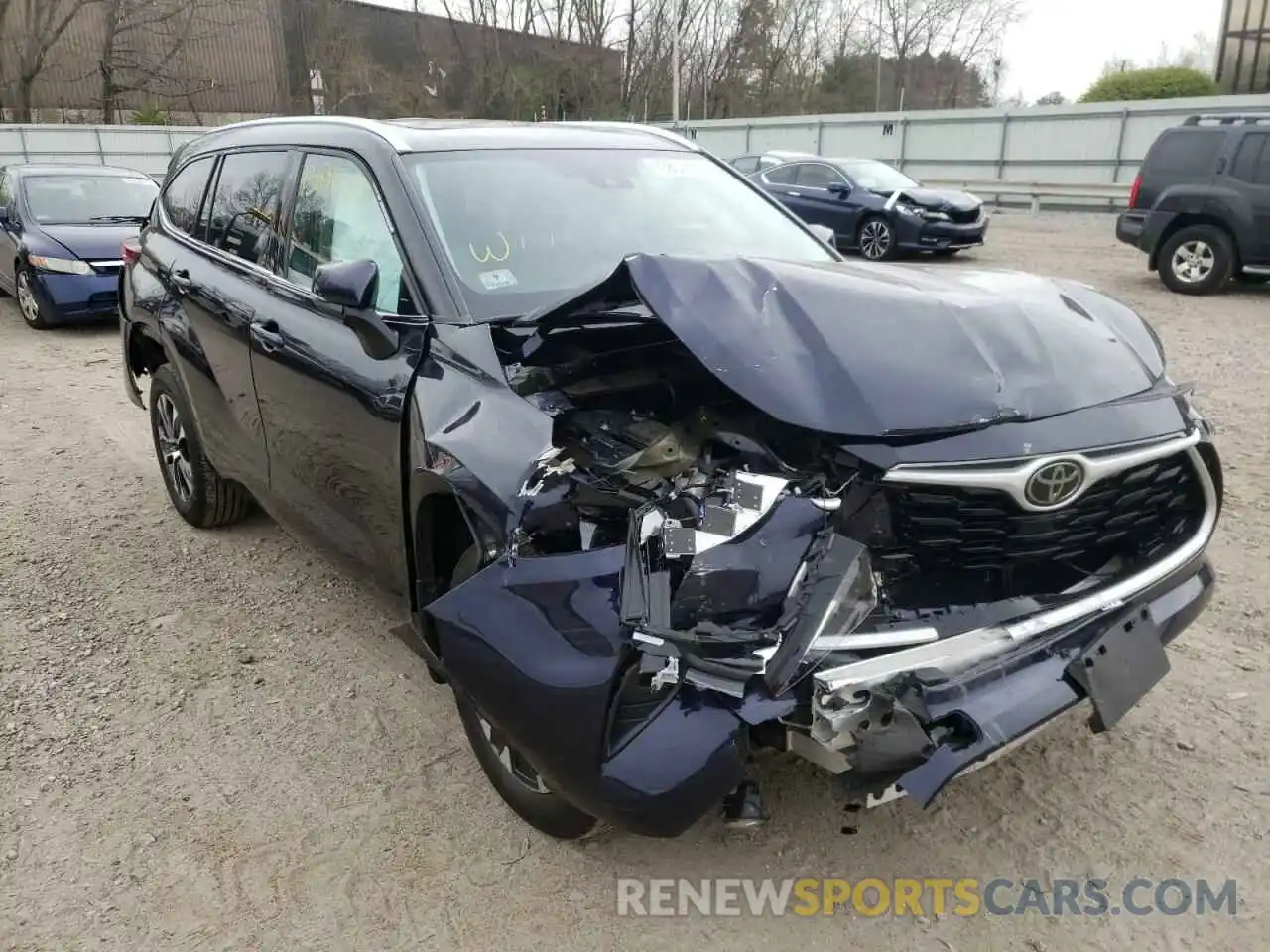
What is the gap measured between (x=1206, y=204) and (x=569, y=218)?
10157mm

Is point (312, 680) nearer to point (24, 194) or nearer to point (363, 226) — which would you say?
point (363, 226)


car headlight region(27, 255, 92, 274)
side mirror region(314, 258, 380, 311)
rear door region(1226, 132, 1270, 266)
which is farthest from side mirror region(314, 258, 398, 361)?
rear door region(1226, 132, 1270, 266)

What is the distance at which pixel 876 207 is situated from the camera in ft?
47.5

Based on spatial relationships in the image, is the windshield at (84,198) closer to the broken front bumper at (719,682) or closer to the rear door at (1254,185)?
the broken front bumper at (719,682)

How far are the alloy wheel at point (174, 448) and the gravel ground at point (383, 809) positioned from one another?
2.37 feet

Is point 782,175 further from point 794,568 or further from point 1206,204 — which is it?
point 794,568

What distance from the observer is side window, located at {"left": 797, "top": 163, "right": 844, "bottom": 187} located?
49.7 feet

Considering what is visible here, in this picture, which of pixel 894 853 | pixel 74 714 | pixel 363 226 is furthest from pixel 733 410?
pixel 74 714

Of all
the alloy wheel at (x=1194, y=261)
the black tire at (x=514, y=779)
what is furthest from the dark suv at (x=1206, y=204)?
the black tire at (x=514, y=779)

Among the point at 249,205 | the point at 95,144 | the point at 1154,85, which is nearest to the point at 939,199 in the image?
the point at 249,205

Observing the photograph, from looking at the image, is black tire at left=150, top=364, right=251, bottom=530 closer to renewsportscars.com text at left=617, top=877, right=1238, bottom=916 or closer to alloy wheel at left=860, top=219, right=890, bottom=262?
renewsportscars.com text at left=617, top=877, right=1238, bottom=916

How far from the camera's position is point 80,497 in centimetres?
552

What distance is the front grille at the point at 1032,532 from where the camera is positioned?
88.8 inches

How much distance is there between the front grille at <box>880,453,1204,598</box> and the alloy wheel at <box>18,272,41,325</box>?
10.7 m
